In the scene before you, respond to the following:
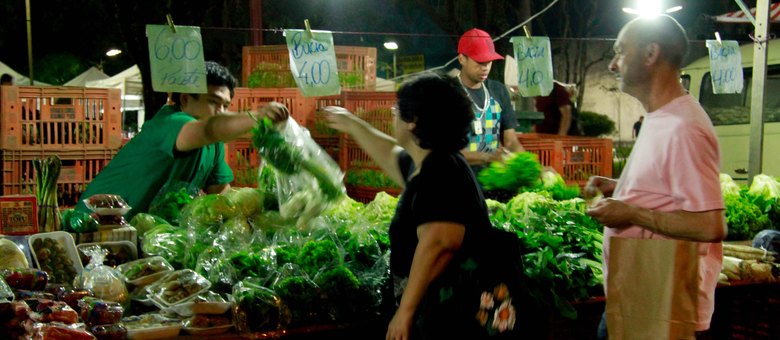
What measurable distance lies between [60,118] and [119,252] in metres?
3.86

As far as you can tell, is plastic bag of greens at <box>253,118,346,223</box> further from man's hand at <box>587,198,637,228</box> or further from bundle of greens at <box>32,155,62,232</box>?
man's hand at <box>587,198,637,228</box>

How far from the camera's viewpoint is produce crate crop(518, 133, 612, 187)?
307 inches

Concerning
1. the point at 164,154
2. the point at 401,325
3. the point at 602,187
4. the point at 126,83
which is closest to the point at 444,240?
the point at 401,325

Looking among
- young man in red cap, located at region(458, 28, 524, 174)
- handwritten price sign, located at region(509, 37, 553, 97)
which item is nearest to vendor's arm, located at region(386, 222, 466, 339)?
young man in red cap, located at region(458, 28, 524, 174)

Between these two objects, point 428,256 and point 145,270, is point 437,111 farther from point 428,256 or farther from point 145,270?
point 145,270

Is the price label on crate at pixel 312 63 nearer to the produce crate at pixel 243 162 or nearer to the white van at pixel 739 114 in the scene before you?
the produce crate at pixel 243 162

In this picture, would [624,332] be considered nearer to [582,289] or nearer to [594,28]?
[582,289]

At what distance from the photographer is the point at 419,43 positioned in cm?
2659

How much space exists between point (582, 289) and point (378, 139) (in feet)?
4.30

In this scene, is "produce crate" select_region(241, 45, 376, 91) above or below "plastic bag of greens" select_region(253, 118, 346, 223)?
above

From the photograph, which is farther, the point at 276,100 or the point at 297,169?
the point at 276,100

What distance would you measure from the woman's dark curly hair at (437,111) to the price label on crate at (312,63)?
7.41 feet

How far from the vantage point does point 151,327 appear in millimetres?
3180

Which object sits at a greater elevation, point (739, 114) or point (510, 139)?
point (739, 114)
